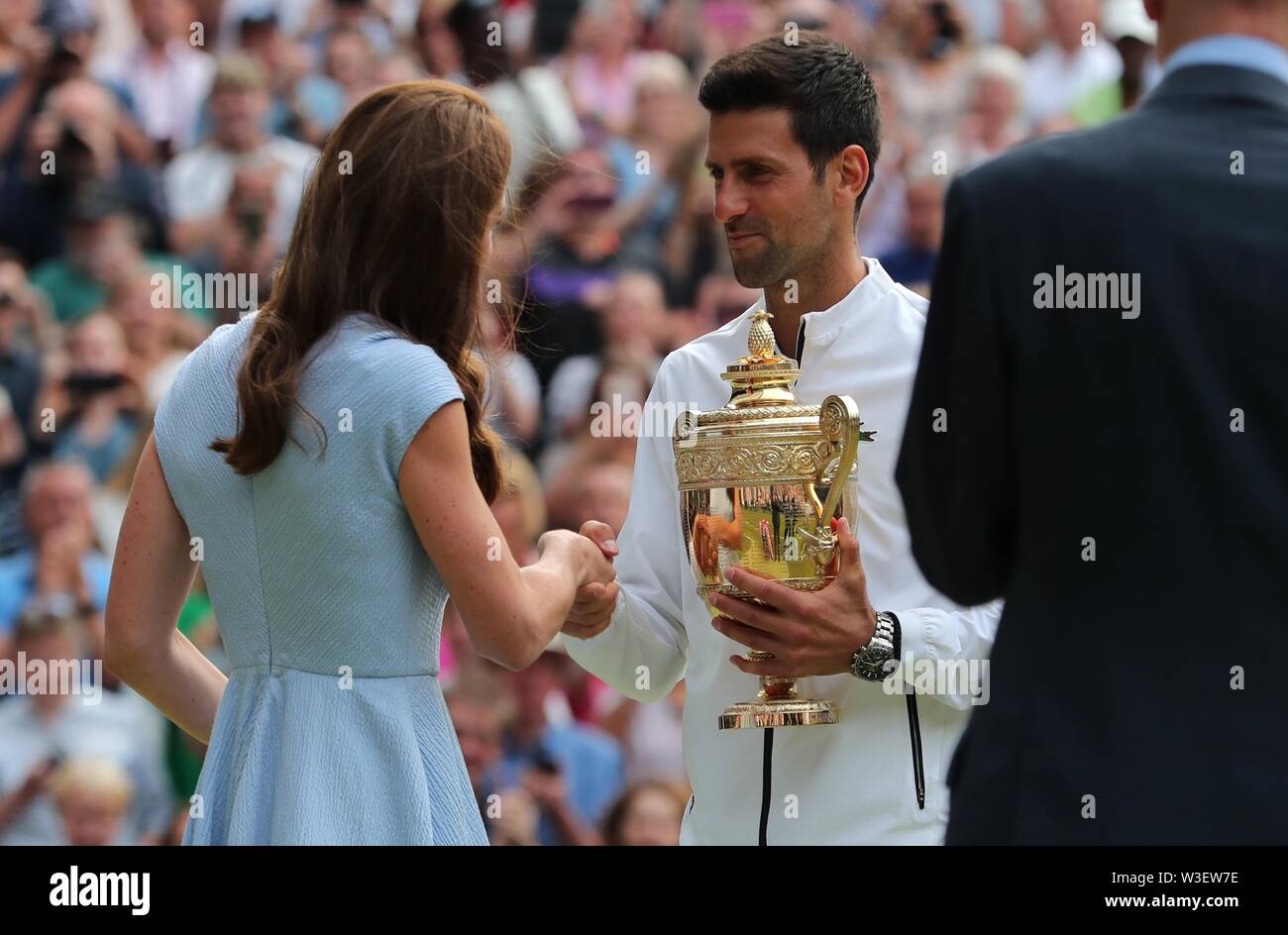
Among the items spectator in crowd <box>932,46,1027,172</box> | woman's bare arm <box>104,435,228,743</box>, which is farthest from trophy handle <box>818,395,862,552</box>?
spectator in crowd <box>932,46,1027,172</box>

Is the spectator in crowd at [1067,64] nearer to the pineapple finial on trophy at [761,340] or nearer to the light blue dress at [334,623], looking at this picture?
the pineapple finial on trophy at [761,340]

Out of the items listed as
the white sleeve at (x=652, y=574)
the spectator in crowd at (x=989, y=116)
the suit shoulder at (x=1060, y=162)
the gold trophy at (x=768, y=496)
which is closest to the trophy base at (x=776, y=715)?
the gold trophy at (x=768, y=496)

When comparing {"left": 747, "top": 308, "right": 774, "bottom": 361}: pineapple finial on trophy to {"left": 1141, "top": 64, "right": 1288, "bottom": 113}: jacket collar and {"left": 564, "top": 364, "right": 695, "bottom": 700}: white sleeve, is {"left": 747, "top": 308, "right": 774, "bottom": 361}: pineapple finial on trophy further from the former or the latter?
{"left": 1141, "top": 64, "right": 1288, "bottom": 113}: jacket collar

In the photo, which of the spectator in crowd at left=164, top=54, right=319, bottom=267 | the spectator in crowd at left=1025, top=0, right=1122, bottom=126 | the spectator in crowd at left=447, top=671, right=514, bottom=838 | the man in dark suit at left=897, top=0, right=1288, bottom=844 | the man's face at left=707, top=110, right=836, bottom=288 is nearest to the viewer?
the man in dark suit at left=897, top=0, right=1288, bottom=844

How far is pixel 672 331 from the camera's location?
24.3ft

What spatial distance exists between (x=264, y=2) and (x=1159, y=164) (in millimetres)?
6449

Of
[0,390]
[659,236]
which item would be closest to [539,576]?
[0,390]

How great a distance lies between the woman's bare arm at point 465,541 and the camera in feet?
8.62

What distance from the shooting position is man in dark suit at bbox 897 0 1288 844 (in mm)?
2043

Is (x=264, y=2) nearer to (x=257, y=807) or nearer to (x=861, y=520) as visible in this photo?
(x=861, y=520)

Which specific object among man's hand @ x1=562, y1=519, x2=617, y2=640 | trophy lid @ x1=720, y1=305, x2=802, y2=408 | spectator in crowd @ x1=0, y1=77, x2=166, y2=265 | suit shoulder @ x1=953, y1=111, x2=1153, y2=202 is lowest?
man's hand @ x1=562, y1=519, x2=617, y2=640

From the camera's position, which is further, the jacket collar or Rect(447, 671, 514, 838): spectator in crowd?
Rect(447, 671, 514, 838): spectator in crowd

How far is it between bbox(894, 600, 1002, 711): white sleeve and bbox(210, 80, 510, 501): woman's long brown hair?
0.88m

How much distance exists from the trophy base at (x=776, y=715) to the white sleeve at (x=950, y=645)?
0.16m
